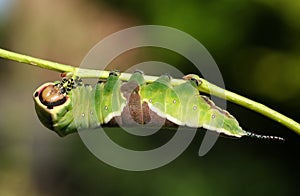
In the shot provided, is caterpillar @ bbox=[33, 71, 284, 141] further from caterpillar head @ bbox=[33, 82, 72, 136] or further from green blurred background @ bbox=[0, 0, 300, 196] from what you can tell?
green blurred background @ bbox=[0, 0, 300, 196]

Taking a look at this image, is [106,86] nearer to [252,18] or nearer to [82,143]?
[252,18]

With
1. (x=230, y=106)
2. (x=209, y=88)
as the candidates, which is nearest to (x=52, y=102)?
(x=209, y=88)

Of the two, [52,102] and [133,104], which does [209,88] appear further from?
[52,102]

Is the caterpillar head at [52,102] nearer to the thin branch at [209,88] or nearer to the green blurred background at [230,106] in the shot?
the thin branch at [209,88]

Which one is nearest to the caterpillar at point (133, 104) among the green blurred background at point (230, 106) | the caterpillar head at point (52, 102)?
the caterpillar head at point (52, 102)

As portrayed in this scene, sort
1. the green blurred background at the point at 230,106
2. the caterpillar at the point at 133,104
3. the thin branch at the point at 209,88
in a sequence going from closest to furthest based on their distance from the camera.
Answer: the thin branch at the point at 209,88
the caterpillar at the point at 133,104
the green blurred background at the point at 230,106

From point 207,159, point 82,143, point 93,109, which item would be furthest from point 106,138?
point 93,109

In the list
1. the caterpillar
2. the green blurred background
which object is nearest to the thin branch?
the caterpillar
